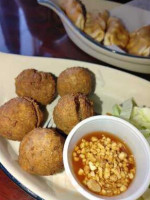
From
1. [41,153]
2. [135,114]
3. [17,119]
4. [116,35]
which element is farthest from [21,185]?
[116,35]

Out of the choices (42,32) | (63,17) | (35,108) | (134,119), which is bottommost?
(134,119)

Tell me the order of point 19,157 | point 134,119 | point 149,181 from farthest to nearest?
point 134,119 → point 19,157 → point 149,181

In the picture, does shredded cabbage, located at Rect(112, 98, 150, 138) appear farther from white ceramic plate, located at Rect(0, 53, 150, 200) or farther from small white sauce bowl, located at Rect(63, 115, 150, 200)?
small white sauce bowl, located at Rect(63, 115, 150, 200)

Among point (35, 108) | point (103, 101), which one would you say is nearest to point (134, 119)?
point (103, 101)

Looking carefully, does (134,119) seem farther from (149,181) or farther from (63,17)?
(63,17)

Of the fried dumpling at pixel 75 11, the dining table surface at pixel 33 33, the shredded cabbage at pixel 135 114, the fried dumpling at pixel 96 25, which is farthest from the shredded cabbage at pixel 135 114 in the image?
the fried dumpling at pixel 75 11

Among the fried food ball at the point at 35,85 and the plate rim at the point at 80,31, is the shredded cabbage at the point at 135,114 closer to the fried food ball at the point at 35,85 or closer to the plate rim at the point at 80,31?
the plate rim at the point at 80,31
